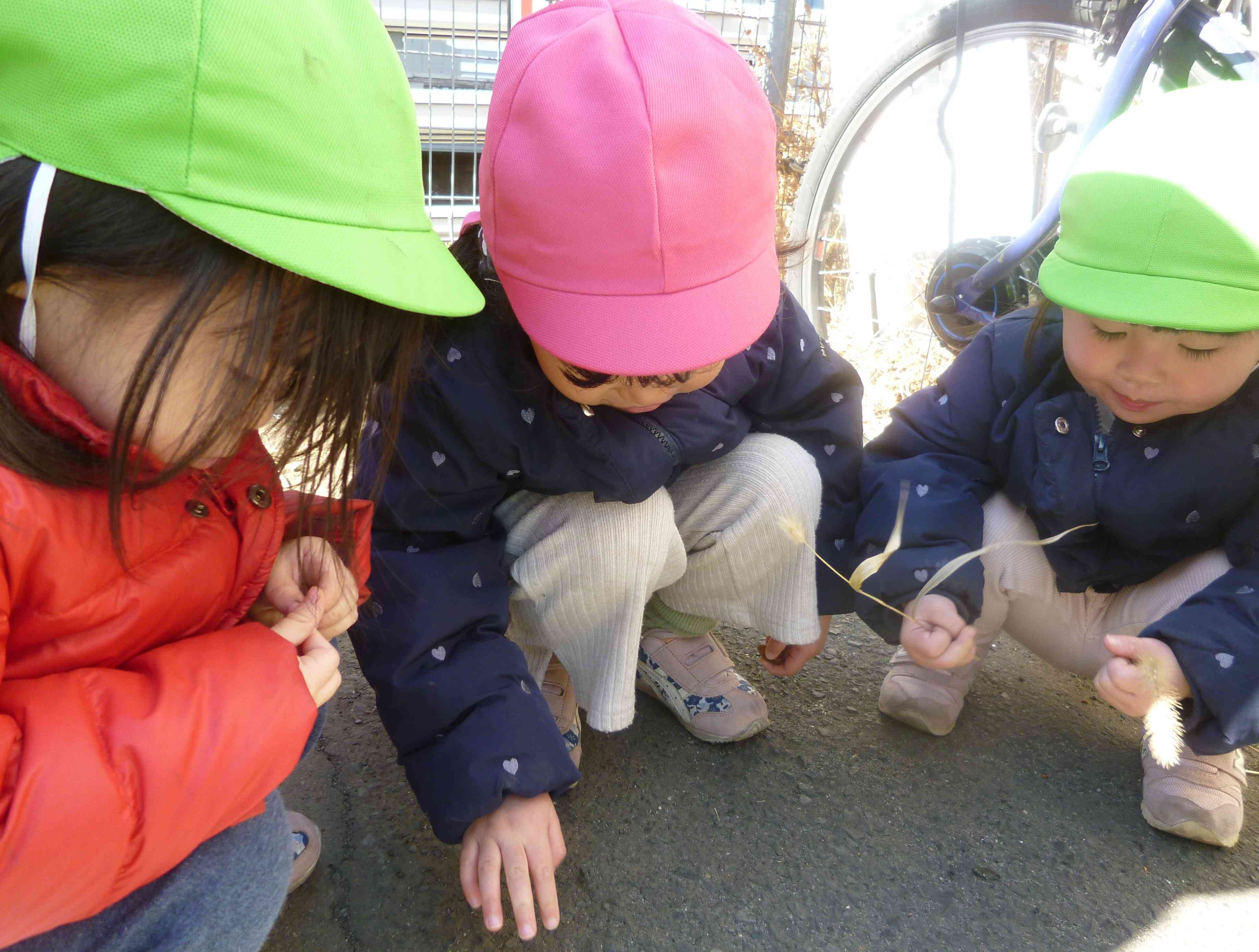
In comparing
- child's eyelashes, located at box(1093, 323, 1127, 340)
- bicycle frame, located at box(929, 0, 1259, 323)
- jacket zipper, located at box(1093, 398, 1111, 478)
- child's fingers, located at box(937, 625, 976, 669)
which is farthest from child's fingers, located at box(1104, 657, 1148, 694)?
bicycle frame, located at box(929, 0, 1259, 323)

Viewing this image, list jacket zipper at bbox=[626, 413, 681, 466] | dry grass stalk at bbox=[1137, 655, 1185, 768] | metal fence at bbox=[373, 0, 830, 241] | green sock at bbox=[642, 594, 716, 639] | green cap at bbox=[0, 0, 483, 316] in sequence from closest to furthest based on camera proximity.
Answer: green cap at bbox=[0, 0, 483, 316] < dry grass stalk at bbox=[1137, 655, 1185, 768] < jacket zipper at bbox=[626, 413, 681, 466] < green sock at bbox=[642, 594, 716, 639] < metal fence at bbox=[373, 0, 830, 241]

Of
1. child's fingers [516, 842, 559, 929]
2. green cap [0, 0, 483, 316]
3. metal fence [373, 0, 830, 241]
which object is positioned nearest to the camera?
green cap [0, 0, 483, 316]

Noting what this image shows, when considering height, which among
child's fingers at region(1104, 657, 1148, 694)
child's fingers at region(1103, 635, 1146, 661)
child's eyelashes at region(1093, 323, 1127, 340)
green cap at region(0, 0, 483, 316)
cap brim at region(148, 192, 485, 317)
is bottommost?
child's fingers at region(1104, 657, 1148, 694)

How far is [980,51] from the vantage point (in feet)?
8.09

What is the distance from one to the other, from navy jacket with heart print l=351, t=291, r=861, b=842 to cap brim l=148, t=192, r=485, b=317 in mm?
327

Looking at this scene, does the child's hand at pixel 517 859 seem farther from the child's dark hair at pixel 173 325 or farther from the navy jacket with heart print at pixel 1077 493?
the navy jacket with heart print at pixel 1077 493

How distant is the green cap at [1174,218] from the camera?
3.57 ft

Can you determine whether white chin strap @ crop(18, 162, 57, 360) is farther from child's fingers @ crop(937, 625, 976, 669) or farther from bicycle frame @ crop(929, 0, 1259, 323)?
bicycle frame @ crop(929, 0, 1259, 323)

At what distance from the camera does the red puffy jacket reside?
685 millimetres

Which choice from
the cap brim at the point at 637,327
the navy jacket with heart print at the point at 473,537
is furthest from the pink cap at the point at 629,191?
the navy jacket with heart print at the point at 473,537

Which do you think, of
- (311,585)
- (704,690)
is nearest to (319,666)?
(311,585)

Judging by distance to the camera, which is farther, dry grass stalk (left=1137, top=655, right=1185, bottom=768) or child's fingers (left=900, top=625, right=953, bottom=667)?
child's fingers (left=900, top=625, right=953, bottom=667)

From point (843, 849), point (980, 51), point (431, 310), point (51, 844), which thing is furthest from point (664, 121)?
point (980, 51)

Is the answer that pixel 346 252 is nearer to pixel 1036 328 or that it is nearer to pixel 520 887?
pixel 520 887
